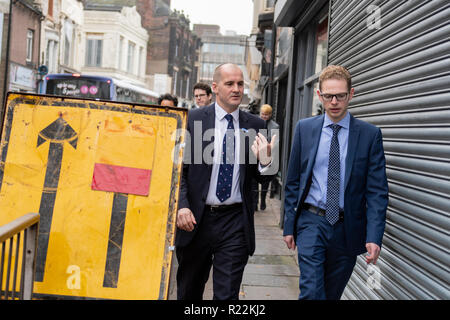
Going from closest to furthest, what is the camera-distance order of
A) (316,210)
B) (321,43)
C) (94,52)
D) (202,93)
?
(316,210), (202,93), (321,43), (94,52)

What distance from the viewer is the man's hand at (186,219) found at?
3.57 m

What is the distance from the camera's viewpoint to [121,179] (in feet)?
→ 10.6

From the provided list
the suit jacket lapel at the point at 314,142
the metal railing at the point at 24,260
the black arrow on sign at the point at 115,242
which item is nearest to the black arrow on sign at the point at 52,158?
the metal railing at the point at 24,260

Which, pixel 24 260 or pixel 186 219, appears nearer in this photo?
pixel 24 260

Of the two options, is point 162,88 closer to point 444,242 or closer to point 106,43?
point 106,43

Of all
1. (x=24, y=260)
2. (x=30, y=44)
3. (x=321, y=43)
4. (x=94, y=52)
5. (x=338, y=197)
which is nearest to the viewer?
(x=24, y=260)

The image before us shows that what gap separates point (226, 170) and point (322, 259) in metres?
0.94

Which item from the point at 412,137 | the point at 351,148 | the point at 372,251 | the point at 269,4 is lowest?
the point at 372,251

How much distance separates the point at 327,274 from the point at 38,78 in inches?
1230

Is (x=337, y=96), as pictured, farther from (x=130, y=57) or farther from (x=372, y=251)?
(x=130, y=57)

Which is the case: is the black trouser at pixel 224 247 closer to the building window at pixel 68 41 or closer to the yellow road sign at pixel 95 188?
the yellow road sign at pixel 95 188

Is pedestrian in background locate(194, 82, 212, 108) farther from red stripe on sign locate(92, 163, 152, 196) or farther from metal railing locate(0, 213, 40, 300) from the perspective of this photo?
metal railing locate(0, 213, 40, 300)

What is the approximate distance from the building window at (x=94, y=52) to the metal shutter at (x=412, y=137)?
46.6 meters

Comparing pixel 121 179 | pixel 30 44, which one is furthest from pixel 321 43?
pixel 30 44
